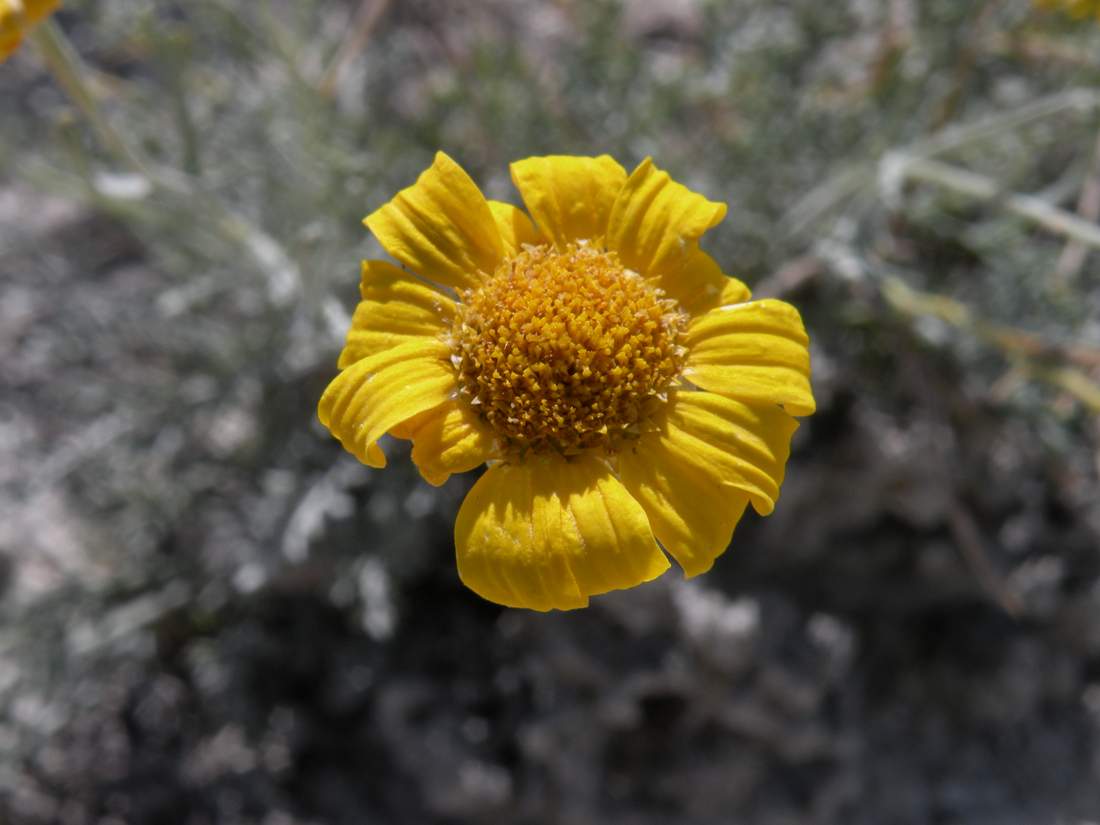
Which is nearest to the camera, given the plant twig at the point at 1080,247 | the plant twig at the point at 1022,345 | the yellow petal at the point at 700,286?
the yellow petal at the point at 700,286

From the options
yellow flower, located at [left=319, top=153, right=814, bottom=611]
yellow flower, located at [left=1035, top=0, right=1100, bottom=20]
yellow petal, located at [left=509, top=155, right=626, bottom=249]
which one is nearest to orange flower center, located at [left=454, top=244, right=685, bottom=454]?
yellow flower, located at [left=319, top=153, right=814, bottom=611]

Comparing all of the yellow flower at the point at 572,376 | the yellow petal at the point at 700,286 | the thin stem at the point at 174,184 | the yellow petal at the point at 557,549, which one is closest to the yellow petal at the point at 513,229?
the yellow flower at the point at 572,376

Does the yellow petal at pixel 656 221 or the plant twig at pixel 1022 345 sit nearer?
the yellow petal at pixel 656 221

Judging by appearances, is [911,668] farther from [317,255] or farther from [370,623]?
[317,255]

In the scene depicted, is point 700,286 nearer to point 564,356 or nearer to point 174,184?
point 564,356

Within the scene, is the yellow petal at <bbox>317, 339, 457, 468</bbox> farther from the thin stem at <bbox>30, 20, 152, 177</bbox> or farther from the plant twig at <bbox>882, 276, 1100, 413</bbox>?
the plant twig at <bbox>882, 276, 1100, 413</bbox>

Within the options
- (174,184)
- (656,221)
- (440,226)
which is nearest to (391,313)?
(440,226)

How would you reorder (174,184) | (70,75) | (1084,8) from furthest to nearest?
(1084,8)
(174,184)
(70,75)

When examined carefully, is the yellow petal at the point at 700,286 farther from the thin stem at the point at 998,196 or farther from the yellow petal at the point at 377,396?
the thin stem at the point at 998,196

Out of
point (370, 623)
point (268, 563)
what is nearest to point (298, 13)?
point (268, 563)
